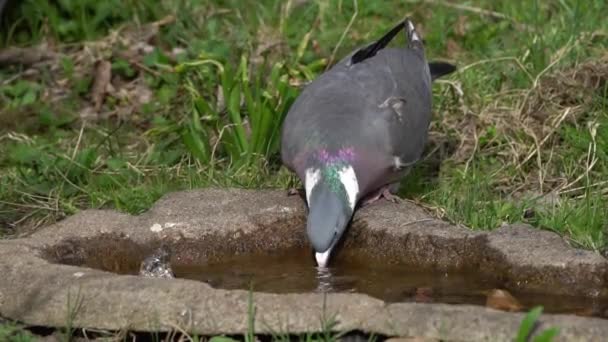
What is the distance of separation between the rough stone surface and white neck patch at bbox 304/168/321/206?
129 mm

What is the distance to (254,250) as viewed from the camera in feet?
16.1

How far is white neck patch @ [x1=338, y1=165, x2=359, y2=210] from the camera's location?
4.87m

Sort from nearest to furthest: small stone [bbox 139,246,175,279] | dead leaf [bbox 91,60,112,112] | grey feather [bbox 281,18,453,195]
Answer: small stone [bbox 139,246,175,279], grey feather [bbox 281,18,453,195], dead leaf [bbox 91,60,112,112]

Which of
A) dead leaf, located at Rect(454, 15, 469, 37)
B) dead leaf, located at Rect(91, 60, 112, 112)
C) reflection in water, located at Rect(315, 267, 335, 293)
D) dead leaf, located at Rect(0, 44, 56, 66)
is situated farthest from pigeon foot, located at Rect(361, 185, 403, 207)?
dead leaf, located at Rect(0, 44, 56, 66)

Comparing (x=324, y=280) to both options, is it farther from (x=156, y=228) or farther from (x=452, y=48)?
(x=452, y=48)

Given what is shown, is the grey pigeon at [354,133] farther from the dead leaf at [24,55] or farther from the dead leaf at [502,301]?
the dead leaf at [24,55]

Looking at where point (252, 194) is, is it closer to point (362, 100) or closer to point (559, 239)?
point (362, 100)

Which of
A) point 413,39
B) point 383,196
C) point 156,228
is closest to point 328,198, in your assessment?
point 383,196

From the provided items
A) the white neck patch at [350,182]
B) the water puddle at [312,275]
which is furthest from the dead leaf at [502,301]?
the white neck patch at [350,182]

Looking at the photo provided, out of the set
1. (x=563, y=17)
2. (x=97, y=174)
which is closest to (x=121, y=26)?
(x=97, y=174)

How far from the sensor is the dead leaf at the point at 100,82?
23.2 feet

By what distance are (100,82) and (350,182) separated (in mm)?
2660

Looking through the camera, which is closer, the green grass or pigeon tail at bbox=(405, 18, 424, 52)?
the green grass

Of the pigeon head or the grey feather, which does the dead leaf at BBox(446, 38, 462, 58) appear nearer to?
the grey feather
